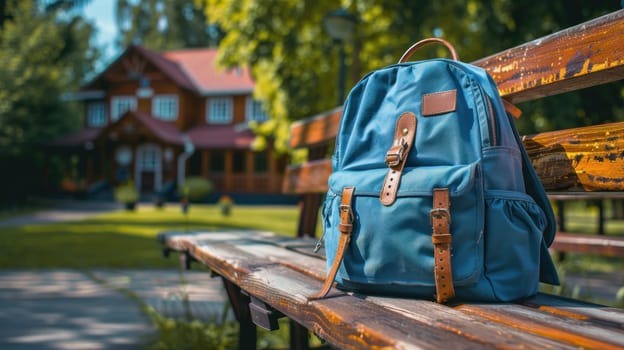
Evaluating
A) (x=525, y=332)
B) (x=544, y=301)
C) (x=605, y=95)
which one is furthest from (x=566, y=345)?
(x=605, y=95)

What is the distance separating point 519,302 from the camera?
1539mm

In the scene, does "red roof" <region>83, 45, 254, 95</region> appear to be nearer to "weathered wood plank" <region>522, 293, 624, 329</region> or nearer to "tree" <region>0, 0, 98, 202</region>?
"tree" <region>0, 0, 98, 202</region>

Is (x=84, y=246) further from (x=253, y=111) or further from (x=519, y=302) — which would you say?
(x=253, y=111)

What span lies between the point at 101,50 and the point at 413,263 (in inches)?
2188

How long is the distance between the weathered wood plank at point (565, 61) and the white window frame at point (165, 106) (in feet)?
99.3

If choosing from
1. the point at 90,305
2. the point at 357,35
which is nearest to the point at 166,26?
the point at 357,35

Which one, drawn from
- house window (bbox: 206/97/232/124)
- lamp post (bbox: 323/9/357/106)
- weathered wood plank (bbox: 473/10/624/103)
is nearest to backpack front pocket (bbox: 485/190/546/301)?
weathered wood plank (bbox: 473/10/624/103)

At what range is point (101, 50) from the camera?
5231 cm

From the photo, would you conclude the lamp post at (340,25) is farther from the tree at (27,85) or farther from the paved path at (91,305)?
the tree at (27,85)

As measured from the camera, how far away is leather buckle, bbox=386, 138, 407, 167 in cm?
156

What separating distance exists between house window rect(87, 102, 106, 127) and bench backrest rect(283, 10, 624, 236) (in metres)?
33.3

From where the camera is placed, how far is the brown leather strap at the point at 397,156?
1548 millimetres

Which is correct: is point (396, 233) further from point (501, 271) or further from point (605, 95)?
point (605, 95)

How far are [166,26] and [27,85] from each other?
27.5m
